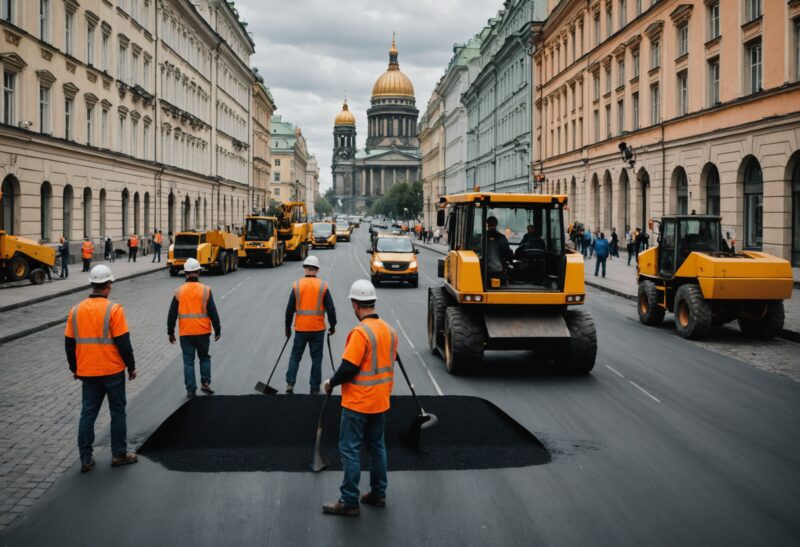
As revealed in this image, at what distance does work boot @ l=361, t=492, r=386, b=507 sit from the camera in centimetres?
673

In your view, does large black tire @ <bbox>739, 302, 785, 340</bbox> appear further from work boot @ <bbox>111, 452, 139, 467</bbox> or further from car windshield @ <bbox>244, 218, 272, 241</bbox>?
car windshield @ <bbox>244, 218, 272, 241</bbox>

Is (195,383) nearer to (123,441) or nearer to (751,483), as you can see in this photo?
(123,441)

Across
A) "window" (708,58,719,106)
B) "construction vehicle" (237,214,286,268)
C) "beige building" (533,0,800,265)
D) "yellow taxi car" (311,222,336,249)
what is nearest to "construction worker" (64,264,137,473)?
"beige building" (533,0,800,265)

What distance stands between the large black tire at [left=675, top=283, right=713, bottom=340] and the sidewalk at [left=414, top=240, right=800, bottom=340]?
5.92ft

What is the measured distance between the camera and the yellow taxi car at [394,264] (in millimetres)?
28906

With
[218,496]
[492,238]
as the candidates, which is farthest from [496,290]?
[218,496]

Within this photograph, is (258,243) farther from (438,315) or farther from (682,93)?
(438,315)

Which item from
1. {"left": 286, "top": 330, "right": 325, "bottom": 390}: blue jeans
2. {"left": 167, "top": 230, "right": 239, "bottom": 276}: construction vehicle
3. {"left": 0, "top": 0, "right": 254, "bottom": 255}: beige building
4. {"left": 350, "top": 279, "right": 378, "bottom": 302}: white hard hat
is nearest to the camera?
{"left": 350, "top": 279, "right": 378, "bottom": 302}: white hard hat

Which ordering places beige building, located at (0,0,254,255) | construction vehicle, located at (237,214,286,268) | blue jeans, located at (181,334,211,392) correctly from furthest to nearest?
construction vehicle, located at (237,214,286,268), beige building, located at (0,0,254,255), blue jeans, located at (181,334,211,392)

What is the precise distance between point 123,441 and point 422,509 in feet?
9.66

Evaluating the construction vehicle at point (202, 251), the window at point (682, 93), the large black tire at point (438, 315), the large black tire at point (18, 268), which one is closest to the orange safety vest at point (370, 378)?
the large black tire at point (438, 315)

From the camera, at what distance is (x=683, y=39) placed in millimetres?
35094

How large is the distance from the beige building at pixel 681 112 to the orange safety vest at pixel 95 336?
23451mm

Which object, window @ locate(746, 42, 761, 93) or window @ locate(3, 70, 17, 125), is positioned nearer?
window @ locate(746, 42, 761, 93)
